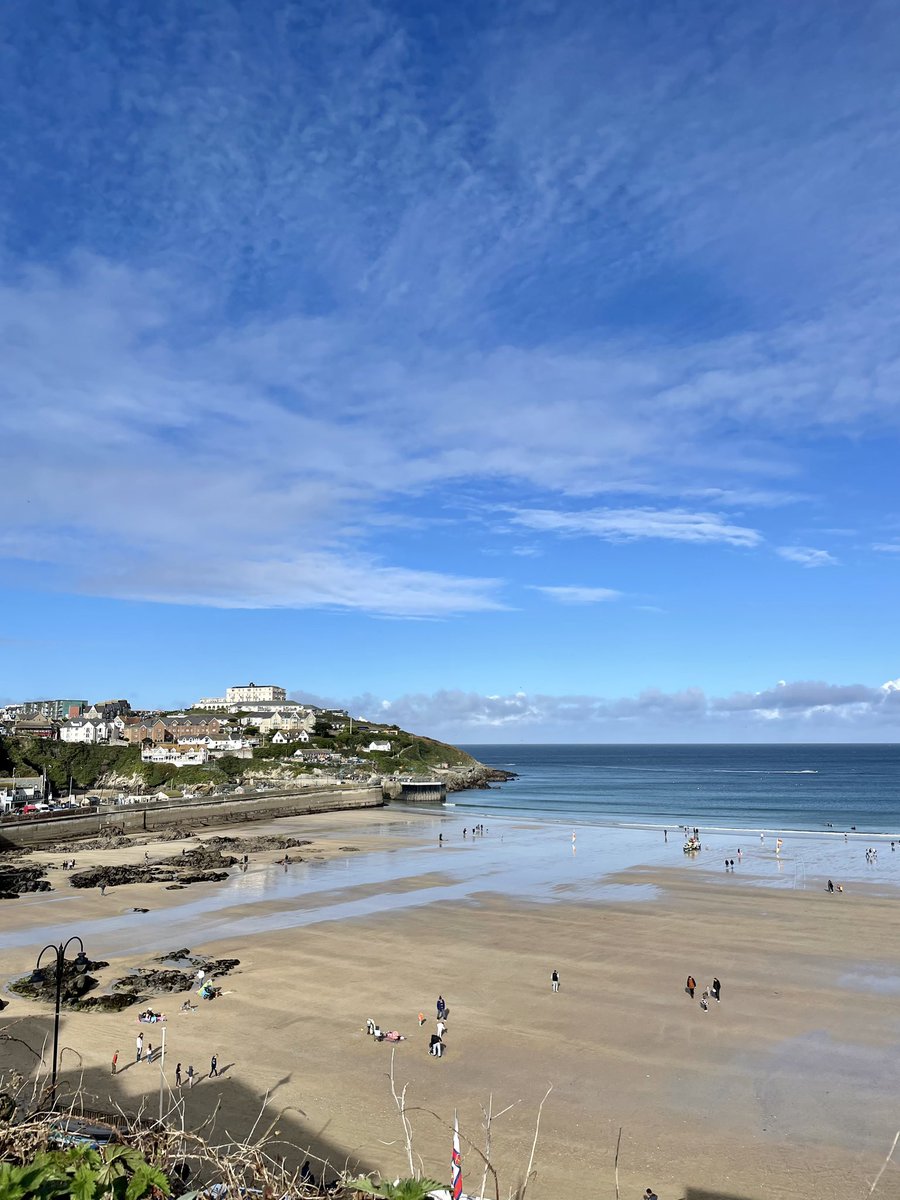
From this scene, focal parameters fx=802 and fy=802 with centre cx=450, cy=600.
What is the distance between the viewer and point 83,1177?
26.0 ft

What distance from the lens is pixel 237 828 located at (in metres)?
78.2

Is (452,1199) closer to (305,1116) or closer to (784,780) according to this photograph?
(305,1116)

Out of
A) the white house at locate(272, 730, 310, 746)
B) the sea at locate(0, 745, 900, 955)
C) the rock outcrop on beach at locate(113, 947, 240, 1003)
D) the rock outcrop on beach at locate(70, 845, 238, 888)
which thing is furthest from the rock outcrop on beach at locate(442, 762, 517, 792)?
the rock outcrop on beach at locate(113, 947, 240, 1003)

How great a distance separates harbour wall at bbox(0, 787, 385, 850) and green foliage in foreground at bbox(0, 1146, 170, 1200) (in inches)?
2508

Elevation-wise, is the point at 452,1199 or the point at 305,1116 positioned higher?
the point at 452,1199

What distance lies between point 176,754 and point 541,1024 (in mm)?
121057

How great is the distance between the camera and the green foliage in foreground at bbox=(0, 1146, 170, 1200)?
7.73 metres

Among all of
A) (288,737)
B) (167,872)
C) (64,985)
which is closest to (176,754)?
(288,737)

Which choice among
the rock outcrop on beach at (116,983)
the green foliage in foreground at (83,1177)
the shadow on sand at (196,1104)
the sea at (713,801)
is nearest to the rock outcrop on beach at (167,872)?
the rock outcrop on beach at (116,983)

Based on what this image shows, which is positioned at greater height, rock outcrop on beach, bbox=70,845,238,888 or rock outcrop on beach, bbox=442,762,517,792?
rock outcrop on beach, bbox=70,845,238,888

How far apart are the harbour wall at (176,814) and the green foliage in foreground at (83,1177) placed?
63.7 m

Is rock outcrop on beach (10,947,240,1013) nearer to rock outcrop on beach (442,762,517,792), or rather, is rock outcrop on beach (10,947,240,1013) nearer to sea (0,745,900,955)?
sea (0,745,900,955)

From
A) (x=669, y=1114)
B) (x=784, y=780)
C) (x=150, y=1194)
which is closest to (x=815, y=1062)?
(x=669, y=1114)

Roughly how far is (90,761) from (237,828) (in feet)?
196
